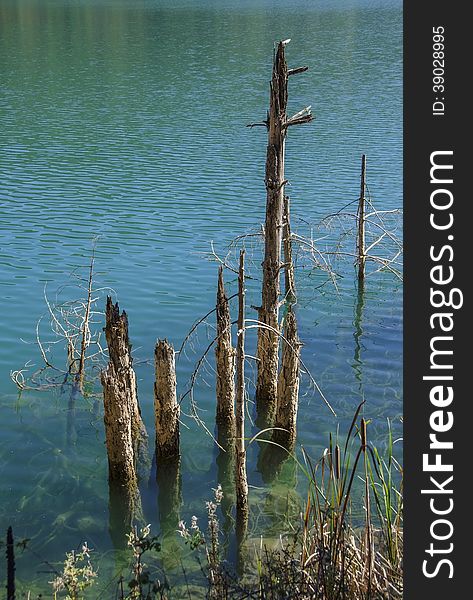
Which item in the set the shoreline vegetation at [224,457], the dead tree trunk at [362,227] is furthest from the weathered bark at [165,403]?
the dead tree trunk at [362,227]


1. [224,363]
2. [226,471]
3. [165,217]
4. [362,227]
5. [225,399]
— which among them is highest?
[165,217]

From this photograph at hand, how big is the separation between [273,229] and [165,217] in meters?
15.8

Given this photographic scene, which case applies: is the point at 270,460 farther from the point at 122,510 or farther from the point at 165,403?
the point at 122,510

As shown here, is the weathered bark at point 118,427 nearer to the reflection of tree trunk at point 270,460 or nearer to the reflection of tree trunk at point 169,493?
the reflection of tree trunk at point 169,493

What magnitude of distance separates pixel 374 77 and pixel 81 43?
32.0m

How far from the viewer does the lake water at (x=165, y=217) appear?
1431 centimetres

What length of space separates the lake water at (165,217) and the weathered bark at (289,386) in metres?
0.56

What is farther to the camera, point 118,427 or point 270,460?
point 270,460

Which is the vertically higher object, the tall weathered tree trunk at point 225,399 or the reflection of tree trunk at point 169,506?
the tall weathered tree trunk at point 225,399

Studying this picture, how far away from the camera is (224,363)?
45.3 feet

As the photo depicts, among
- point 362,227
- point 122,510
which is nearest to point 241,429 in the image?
point 122,510

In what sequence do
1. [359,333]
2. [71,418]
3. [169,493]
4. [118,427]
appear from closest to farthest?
1. [118,427]
2. [169,493]
3. [71,418]
4. [359,333]

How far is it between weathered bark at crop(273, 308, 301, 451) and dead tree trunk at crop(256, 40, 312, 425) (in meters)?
0.37

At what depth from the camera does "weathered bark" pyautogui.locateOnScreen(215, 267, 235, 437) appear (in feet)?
44.3
